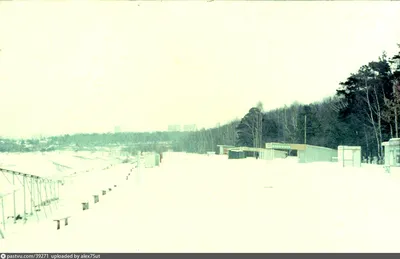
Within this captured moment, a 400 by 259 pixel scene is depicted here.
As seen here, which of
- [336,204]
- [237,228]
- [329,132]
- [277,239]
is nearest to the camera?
[277,239]

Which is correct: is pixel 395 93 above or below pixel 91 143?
above

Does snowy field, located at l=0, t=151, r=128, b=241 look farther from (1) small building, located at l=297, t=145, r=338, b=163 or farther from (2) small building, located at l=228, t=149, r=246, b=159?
(1) small building, located at l=297, t=145, r=338, b=163

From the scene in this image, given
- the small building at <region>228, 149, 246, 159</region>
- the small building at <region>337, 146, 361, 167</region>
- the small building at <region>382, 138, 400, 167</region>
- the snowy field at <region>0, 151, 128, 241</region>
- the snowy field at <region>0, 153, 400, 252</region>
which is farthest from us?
the small building at <region>228, 149, 246, 159</region>

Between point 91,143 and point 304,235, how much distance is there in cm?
1388

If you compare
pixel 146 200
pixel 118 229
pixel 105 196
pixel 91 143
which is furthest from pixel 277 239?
pixel 91 143

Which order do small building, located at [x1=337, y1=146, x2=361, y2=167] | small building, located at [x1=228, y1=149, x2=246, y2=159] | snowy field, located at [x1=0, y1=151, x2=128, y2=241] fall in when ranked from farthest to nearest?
small building, located at [x1=228, y1=149, x2=246, y2=159]
small building, located at [x1=337, y1=146, x2=361, y2=167]
snowy field, located at [x1=0, y1=151, x2=128, y2=241]

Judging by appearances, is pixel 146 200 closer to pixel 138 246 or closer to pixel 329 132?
pixel 138 246

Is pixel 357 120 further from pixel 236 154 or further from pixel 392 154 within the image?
pixel 392 154

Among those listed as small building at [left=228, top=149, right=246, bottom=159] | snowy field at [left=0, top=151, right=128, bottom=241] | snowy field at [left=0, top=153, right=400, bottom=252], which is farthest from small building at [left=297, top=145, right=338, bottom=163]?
snowy field at [left=0, top=153, right=400, bottom=252]

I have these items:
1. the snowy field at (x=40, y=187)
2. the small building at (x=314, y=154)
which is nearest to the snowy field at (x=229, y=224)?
the snowy field at (x=40, y=187)

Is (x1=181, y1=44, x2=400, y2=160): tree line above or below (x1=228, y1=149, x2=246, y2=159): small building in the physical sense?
above

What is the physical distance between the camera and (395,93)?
85.3 feet

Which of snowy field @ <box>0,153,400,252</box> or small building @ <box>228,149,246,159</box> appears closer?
snowy field @ <box>0,153,400,252</box>

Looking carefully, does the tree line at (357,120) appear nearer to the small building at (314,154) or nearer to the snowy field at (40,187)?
the small building at (314,154)
